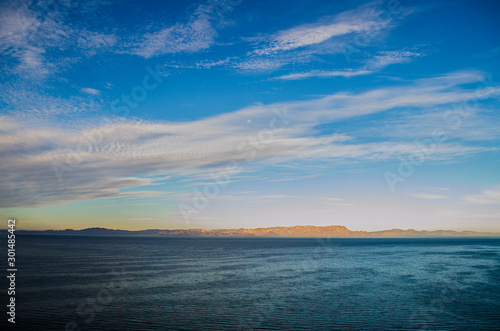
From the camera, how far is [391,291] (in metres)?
40.2

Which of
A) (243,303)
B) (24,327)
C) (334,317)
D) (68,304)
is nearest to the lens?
(24,327)

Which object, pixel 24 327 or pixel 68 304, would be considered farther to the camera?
pixel 68 304

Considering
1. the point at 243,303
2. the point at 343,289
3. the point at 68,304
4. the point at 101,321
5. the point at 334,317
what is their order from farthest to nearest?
the point at 343,289 → the point at 243,303 → the point at 68,304 → the point at 334,317 → the point at 101,321

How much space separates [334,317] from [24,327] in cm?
2539

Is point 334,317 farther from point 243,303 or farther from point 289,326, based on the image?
point 243,303

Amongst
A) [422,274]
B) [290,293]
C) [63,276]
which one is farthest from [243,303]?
[422,274]

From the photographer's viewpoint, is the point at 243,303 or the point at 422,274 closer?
the point at 243,303

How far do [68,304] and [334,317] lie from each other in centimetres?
2578

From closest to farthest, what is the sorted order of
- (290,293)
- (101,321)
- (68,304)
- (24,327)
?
(24,327)
(101,321)
(68,304)
(290,293)

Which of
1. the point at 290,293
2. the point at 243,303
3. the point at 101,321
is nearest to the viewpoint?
the point at 101,321

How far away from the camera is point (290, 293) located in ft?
127

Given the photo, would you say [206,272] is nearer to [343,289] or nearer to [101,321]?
[343,289]

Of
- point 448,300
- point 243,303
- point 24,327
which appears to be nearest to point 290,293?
point 243,303

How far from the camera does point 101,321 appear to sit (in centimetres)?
2675
